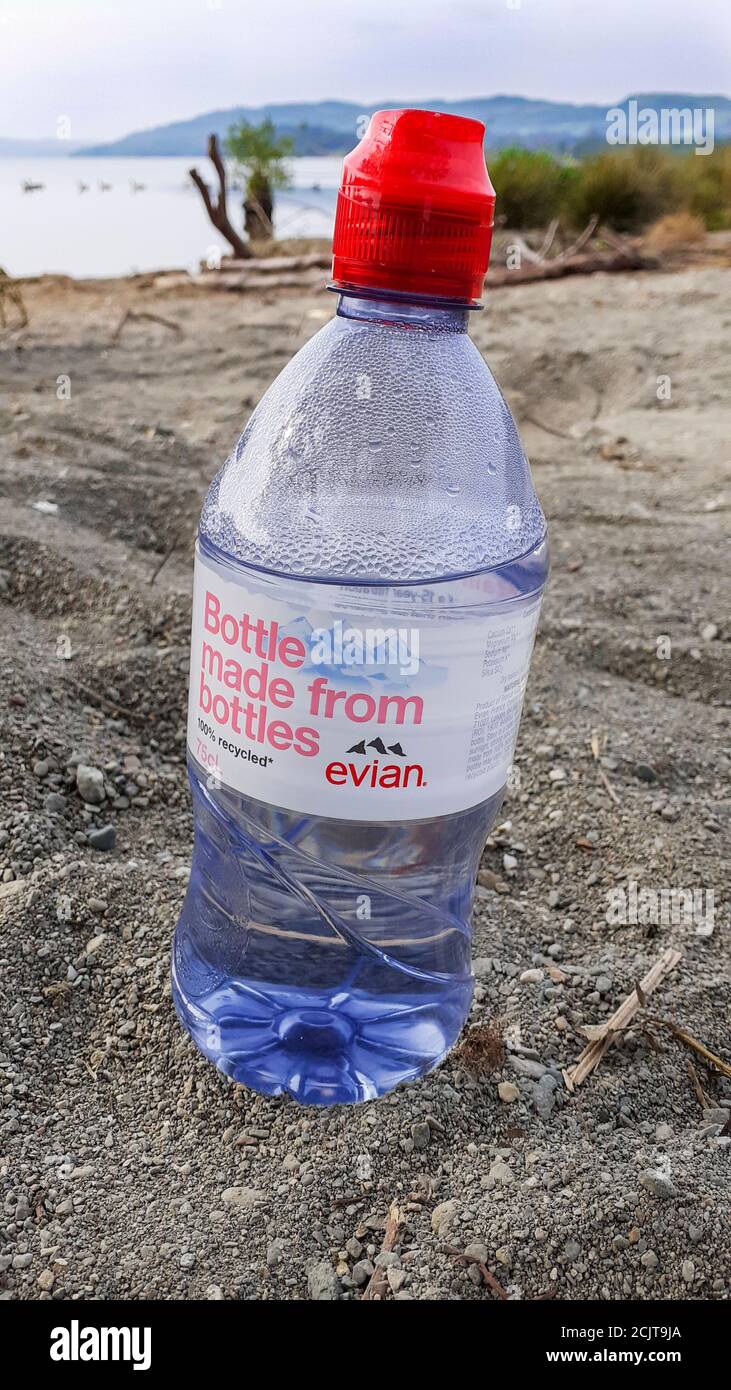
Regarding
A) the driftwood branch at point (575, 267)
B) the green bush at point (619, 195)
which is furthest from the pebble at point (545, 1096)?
the green bush at point (619, 195)

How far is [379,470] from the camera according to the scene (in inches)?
57.2

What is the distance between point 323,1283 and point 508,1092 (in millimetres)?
379

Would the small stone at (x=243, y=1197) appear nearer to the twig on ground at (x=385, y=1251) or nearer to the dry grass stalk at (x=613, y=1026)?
the twig on ground at (x=385, y=1251)

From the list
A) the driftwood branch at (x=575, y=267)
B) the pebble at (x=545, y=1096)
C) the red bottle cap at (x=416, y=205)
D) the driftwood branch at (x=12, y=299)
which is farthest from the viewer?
the driftwood branch at (x=575, y=267)

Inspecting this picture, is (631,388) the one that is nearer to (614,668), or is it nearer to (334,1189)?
(614,668)

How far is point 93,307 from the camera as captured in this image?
6867 mm

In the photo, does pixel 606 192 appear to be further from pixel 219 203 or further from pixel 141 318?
pixel 141 318

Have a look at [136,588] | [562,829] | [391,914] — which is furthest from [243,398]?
[391,914]

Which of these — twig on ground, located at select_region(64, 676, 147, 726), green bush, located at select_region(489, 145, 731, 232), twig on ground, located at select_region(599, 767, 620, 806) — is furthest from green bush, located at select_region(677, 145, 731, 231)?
twig on ground, located at select_region(64, 676, 147, 726)

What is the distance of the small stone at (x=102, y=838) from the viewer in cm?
192

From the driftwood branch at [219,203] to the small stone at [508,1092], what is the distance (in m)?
7.06

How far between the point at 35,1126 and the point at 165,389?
4020mm

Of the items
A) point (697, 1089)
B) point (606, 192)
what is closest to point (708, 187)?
point (606, 192)

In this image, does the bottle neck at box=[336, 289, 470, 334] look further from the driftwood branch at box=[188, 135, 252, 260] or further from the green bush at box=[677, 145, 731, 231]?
the green bush at box=[677, 145, 731, 231]
